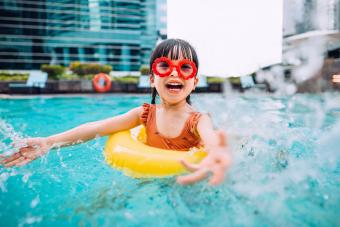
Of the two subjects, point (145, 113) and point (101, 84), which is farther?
point (101, 84)

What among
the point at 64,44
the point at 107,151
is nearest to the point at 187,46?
the point at 107,151

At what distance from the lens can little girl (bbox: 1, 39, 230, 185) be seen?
194 cm

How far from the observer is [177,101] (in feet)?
6.68

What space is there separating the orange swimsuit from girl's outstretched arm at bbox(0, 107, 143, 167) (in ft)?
0.27

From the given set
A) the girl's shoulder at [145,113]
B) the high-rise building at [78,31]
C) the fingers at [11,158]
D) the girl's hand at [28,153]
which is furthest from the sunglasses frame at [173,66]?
the high-rise building at [78,31]

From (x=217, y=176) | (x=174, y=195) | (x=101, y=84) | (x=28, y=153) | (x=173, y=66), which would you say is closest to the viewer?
(x=217, y=176)

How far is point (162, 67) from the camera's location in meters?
1.95

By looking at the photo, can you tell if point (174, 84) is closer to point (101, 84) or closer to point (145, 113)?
point (145, 113)

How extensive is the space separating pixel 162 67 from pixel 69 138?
0.79 metres

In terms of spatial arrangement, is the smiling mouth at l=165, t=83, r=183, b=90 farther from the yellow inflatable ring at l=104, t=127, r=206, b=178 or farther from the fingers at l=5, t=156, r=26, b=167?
the fingers at l=5, t=156, r=26, b=167

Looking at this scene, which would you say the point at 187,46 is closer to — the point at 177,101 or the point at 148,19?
the point at 177,101

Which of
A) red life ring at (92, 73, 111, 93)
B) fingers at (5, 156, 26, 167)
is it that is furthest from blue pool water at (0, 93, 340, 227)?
red life ring at (92, 73, 111, 93)

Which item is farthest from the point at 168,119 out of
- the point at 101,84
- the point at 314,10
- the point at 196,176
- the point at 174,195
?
the point at 101,84

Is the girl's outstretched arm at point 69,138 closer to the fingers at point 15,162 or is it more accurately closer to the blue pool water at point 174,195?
the fingers at point 15,162
